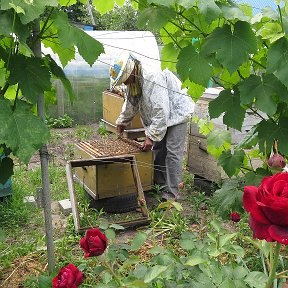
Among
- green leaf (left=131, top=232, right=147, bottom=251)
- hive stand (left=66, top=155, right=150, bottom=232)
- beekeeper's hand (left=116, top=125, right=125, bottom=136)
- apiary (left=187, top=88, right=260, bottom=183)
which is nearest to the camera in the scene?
green leaf (left=131, top=232, right=147, bottom=251)

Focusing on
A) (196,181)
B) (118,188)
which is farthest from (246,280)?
(196,181)

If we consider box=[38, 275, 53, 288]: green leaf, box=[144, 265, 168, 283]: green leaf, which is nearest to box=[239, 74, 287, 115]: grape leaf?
box=[144, 265, 168, 283]: green leaf

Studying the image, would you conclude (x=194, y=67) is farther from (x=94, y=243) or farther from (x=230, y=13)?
(x=94, y=243)

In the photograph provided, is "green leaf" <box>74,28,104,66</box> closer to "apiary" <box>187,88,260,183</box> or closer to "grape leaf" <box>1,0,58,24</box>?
"grape leaf" <box>1,0,58,24</box>

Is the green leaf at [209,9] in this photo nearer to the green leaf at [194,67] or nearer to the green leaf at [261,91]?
→ the green leaf at [194,67]

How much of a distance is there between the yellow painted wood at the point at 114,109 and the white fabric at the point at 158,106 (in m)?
0.19

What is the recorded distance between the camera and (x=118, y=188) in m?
4.13

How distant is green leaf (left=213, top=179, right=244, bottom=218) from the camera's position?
2153mm

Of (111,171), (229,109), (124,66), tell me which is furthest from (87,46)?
(111,171)

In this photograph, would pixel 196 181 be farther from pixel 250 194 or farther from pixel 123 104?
pixel 250 194

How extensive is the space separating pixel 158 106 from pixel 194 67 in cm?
240

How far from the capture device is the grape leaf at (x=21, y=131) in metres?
1.42

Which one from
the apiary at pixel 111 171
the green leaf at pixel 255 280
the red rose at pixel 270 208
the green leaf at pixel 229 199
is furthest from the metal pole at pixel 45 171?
the apiary at pixel 111 171

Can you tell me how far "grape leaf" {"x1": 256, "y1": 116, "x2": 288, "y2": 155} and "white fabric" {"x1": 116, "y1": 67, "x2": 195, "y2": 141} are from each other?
2.08 m
